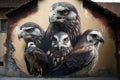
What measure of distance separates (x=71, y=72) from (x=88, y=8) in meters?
3.92

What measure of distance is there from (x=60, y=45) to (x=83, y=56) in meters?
1.45

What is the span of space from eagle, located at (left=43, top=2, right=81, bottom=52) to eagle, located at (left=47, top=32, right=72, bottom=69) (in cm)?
31

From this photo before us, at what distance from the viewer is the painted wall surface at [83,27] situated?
55.6 feet

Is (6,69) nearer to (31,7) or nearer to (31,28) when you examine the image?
(31,28)

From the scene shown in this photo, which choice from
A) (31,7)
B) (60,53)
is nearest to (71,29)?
(60,53)

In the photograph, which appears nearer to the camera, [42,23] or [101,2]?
[42,23]

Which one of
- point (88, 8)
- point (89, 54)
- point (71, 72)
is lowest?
point (71, 72)

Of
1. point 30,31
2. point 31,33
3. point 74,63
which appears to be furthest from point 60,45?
point 30,31

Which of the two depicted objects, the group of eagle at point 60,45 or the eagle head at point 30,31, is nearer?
the group of eagle at point 60,45

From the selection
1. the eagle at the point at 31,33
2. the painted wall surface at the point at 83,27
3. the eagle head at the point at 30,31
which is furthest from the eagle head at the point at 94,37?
the eagle head at the point at 30,31

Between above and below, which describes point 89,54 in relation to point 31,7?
below

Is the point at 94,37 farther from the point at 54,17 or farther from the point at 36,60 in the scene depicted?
the point at 36,60

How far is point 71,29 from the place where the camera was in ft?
55.7

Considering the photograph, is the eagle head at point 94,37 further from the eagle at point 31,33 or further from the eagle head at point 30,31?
the eagle head at point 30,31
